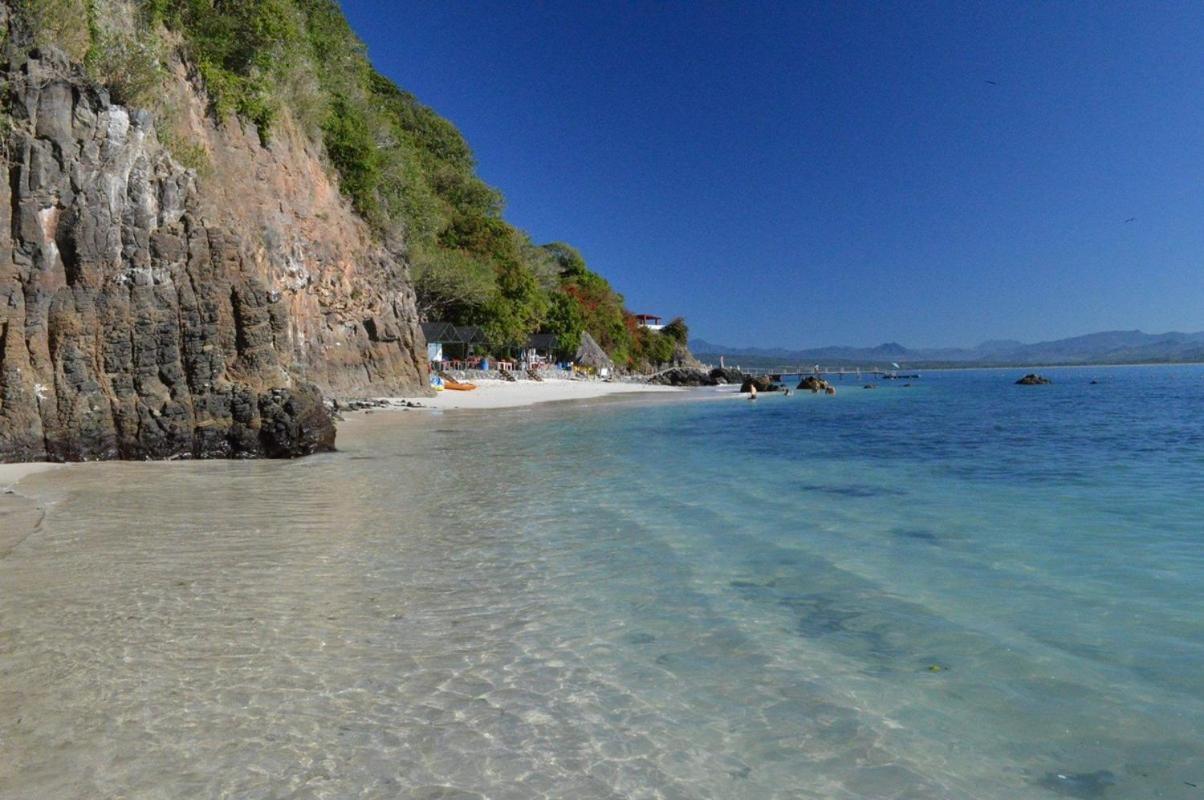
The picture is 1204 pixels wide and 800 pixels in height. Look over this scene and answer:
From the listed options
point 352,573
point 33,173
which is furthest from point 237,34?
point 352,573

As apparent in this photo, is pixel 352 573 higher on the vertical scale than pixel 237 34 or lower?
lower

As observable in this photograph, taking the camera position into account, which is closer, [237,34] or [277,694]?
[277,694]

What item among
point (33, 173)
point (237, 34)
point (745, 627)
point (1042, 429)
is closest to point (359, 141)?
point (237, 34)

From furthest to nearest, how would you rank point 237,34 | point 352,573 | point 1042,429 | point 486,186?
point 486,186, point 237,34, point 1042,429, point 352,573

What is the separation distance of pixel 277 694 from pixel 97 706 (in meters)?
0.88

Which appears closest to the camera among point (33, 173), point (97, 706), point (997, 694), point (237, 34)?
point (97, 706)

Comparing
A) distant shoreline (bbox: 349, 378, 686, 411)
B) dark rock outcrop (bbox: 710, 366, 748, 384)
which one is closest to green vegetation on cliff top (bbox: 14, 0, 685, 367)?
distant shoreline (bbox: 349, 378, 686, 411)

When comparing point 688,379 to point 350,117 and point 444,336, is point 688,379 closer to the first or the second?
point 444,336

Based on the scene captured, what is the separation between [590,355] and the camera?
7500 cm

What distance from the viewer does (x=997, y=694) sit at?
163 inches

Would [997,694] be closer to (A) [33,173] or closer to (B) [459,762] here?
(B) [459,762]

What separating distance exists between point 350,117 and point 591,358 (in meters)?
43.8

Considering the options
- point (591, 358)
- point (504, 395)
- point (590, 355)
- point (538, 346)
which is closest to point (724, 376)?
point (591, 358)

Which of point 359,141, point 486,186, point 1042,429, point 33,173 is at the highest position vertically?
point 486,186
